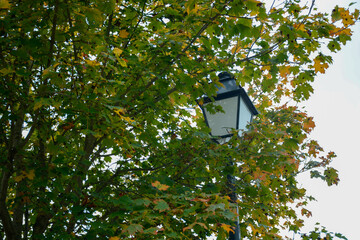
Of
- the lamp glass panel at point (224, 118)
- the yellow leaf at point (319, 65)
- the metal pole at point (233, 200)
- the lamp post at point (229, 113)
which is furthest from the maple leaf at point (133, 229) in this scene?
the yellow leaf at point (319, 65)

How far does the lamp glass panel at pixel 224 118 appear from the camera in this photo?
4508mm

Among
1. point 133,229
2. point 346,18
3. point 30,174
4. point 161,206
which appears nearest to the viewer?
point 133,229

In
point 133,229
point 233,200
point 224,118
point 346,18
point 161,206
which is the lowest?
point 133,229

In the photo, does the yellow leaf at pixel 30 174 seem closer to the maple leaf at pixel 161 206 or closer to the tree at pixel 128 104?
the tree at pixel 128 104

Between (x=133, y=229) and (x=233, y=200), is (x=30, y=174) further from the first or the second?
(x=233, y=200)

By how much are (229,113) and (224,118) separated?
10 cm

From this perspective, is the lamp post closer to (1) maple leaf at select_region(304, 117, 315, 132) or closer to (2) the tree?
(2) the tree

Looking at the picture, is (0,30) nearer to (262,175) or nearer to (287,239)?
(262,175)

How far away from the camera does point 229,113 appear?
14.9 ft

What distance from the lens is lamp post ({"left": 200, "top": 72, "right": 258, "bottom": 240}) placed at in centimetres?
448

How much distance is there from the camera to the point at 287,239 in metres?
8.46

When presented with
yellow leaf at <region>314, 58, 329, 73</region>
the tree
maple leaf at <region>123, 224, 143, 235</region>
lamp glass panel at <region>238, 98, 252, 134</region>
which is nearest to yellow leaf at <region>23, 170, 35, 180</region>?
the tree

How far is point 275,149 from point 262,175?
0.44m

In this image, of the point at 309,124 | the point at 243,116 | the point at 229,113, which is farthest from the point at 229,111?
the point at 309,124
